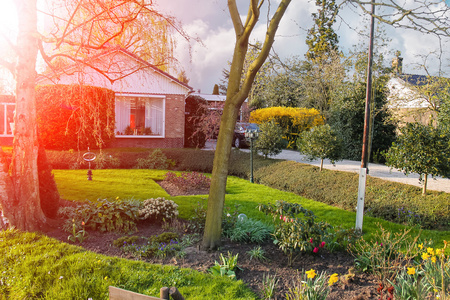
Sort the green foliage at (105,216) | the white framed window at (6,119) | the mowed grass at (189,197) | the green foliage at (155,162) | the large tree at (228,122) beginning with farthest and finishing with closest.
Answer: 1. the white framed window at (6,119)
2. the green foliage at (155,162)
3. the mowed grass at (189,197)
4. the green foliage at (105,216)
5. the large tree at (228,122)

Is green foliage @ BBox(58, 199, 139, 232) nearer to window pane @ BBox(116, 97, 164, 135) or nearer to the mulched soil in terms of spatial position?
the mulched soil

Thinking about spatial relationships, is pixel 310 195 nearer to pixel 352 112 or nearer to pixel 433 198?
pixel 433 198

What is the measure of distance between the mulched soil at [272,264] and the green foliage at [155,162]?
8823 millimetres

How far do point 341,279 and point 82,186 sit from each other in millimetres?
8042

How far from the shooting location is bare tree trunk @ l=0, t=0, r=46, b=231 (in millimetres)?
5559

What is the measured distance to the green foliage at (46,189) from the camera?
6.15 meters

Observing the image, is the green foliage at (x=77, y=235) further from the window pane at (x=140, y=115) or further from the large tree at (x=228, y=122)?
the window pane at (x=140, y=115)

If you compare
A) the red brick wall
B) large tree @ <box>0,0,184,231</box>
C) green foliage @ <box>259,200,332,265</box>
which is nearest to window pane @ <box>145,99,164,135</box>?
the red brick wall

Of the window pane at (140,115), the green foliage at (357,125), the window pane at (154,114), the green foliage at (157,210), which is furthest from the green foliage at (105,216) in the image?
the green foliage at (357,125)

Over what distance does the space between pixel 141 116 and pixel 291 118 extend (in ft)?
34.1

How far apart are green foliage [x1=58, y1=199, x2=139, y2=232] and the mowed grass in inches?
46.5

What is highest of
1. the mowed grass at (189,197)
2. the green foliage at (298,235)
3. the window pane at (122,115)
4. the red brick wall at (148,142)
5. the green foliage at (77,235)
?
the window pane at (122,115)

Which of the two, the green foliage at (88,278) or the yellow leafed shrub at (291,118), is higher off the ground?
the yellow leafed shrub at (291,118)

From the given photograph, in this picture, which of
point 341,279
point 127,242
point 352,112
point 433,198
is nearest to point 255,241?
point 341,279
